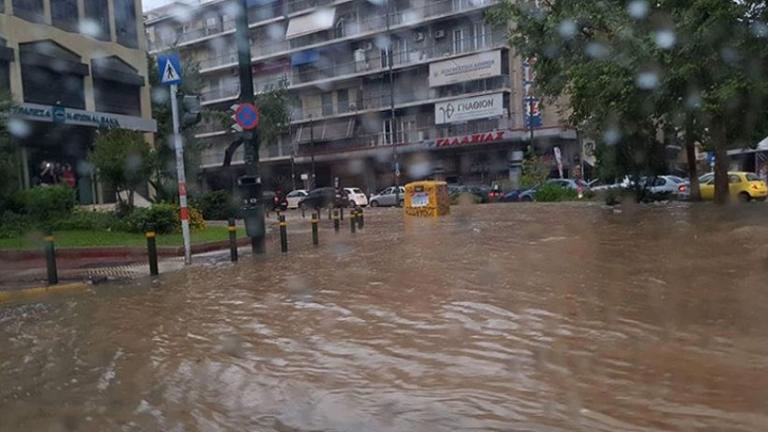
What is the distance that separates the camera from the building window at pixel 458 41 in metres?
46.8

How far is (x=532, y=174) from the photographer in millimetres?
37688

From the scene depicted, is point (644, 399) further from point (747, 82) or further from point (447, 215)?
point (447, 215)

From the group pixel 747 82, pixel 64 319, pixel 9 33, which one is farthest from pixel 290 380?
pixel 9 33

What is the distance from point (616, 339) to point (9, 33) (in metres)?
24.6

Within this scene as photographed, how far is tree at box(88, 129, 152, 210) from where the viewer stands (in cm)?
1833

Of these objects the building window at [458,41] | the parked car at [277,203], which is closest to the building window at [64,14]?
the parked car at [277,203]

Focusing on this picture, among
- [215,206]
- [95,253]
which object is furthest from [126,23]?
[95,253]

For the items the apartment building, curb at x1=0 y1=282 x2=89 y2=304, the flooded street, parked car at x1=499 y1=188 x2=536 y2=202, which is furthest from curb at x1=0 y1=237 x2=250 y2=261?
the apartment building

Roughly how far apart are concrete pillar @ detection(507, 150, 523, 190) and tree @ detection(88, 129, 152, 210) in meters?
26.5

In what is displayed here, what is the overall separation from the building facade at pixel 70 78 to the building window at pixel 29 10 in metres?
0.03

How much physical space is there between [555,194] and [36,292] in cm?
2633

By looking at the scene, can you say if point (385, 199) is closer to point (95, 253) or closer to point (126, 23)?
point (126, 23)

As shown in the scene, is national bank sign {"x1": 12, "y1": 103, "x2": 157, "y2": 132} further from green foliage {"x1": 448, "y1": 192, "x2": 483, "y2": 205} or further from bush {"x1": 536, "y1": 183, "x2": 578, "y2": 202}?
bush {"x1": 536, "y1": 183, "x2": 578, "y2": 202}

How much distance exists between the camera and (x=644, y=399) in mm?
4238
